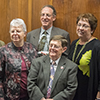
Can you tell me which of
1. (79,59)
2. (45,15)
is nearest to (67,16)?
(45,15)

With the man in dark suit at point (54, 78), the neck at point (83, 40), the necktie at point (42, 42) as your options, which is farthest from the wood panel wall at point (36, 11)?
the man in dark suit at point (54, 78)

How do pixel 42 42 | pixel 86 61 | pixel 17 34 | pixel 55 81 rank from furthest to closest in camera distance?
pixel 42 42
pixel 86 61
pixel 17 34
pixel 55 81

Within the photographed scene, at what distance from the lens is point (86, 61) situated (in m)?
2.93

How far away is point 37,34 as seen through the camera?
130 inches

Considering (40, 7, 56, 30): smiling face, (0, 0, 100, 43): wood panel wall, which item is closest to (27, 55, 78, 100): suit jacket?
(40, 7, 56, 30): smiling face

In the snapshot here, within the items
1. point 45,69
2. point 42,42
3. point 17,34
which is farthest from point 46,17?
point 45,69

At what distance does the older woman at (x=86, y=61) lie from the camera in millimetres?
2898

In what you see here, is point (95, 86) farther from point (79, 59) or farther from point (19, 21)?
point (19, 21)

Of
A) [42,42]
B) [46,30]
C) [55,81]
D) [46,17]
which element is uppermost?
[46,17]

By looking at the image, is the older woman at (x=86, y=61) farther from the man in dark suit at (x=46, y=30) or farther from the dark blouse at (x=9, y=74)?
the dark blouse at (x=9, y=74)

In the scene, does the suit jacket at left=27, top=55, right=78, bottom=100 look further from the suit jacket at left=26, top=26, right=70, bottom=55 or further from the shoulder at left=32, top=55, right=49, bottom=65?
the suit jacket at left=26, top=26, right=70, bottom=55

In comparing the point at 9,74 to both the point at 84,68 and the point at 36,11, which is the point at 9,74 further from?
the point at 36,11

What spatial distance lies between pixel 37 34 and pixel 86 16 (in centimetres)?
74

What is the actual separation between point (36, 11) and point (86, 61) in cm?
128
